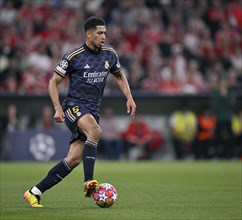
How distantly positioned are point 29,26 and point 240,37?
7.25m

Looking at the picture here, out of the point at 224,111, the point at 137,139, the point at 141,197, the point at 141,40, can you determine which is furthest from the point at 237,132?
the point at 141,197

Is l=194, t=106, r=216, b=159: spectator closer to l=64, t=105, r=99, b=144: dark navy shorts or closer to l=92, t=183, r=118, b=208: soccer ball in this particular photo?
l=64, t=105, r=99, b=144: dark navy shorts

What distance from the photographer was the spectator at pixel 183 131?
2436 centimetres

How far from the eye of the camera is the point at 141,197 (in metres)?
11.3

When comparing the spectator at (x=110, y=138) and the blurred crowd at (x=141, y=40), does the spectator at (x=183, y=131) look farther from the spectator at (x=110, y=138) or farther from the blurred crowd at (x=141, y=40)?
the spectator at (x=110, y=138)

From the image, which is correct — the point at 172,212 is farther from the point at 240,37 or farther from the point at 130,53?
the point at 240,37

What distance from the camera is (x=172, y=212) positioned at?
30.1 ft

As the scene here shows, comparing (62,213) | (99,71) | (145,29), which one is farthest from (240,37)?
(62,213)

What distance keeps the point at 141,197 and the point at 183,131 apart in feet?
43.3

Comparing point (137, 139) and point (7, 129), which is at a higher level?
point (7, 129)

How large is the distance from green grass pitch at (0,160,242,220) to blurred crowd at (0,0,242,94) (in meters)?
6.86

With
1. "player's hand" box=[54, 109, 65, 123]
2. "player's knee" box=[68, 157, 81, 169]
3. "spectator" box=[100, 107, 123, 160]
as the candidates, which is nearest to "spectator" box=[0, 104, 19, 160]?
"spectator" box=[100, 107, 123, 160]

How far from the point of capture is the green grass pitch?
8961 mm

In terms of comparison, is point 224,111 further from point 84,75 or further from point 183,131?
point 84,75
